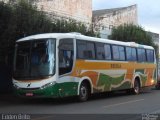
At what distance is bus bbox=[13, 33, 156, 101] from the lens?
815 inches

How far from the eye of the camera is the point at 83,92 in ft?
74.8

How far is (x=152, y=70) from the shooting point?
3241cm

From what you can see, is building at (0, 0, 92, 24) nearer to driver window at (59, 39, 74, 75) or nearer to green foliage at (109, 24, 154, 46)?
green foliage at (109, 24, 154, 46)

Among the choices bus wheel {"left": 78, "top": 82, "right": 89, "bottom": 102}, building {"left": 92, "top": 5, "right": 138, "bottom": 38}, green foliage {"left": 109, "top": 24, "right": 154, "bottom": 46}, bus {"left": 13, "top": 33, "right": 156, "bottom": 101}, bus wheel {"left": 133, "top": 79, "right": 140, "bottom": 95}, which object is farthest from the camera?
building {"left": 92, "top": 5, "right": 138, "bottom": 38}

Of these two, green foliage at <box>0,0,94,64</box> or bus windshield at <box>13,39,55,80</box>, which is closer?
bus windshield at <box>13,39,55,80</box>

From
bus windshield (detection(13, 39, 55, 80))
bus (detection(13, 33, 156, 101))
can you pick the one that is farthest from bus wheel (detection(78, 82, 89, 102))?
bus windshield (detection(13, 39, 55, 80))

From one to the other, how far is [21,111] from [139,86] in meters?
13.5

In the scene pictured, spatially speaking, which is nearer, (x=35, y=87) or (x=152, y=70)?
(x=35, y=87)

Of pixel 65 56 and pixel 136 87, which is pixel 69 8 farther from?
pixel 65 56

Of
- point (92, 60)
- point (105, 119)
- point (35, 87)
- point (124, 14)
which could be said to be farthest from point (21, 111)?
point (124, 14)

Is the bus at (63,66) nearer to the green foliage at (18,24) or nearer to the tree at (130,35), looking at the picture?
the green foliage at (18,24)

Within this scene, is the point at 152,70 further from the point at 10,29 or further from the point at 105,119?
the point at 105,119

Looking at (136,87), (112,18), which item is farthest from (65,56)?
(112,18)

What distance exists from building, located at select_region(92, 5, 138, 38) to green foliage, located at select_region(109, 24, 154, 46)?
99 cm
